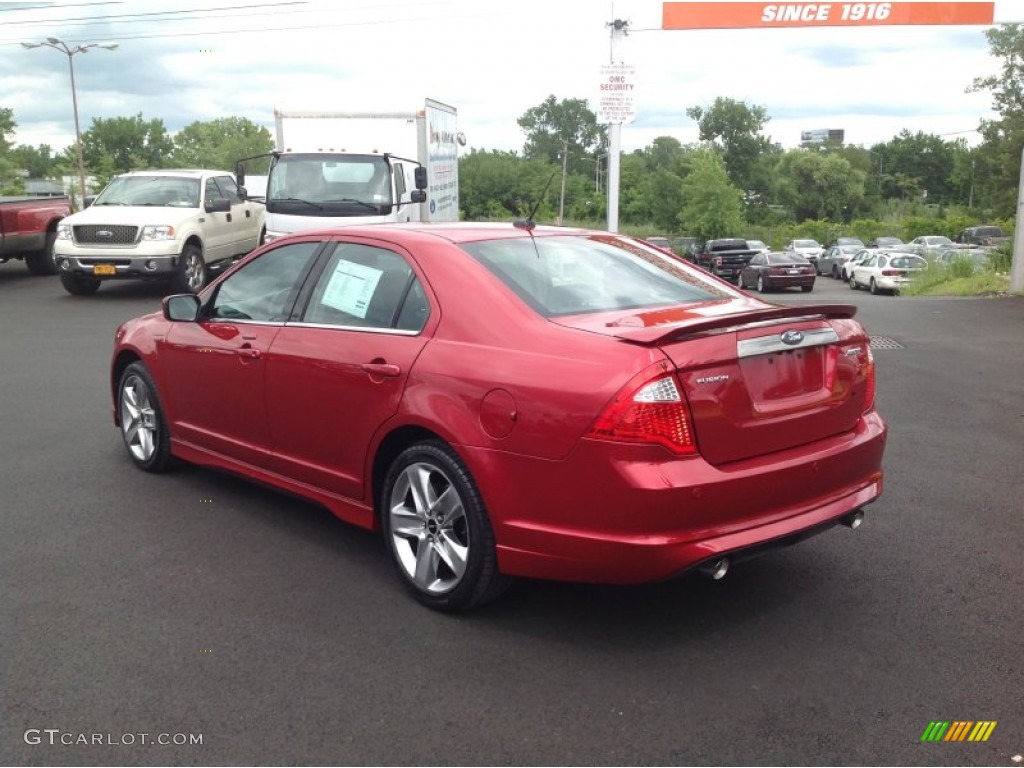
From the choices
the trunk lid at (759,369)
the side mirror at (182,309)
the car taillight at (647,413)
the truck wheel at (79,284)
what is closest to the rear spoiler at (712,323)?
the trunk lid at (759,369)

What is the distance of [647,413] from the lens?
3.59 metres

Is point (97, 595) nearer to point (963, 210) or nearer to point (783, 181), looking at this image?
point (963, 210)

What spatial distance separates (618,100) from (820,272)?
37.2m

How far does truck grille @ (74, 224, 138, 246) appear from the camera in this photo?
1553 cm

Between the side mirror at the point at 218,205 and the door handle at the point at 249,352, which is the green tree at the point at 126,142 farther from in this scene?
the door handle at the point at 249,352

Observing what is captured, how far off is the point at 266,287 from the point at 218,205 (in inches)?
482

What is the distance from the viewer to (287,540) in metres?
5.10

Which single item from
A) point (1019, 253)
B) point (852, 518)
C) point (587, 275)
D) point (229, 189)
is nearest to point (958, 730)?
point (852, 518)

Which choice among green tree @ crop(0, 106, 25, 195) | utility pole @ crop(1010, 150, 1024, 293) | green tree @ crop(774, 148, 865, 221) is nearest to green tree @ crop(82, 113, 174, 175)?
green tree @ crop(0, 106, 25, 195)

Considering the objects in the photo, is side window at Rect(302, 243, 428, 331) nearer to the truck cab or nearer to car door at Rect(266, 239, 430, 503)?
car door at Rect(266, 239, 430, 503)

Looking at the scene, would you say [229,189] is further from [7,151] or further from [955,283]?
[7,151]

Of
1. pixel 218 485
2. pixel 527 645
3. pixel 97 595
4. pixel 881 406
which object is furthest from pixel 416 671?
pixel 881 406

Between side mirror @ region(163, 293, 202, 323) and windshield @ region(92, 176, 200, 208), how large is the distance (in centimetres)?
1144

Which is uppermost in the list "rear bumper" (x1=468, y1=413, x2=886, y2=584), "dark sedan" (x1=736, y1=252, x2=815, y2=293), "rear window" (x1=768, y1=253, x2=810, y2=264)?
"rear bumper" (x1=468, y1=413, x2=886, y2=584)
